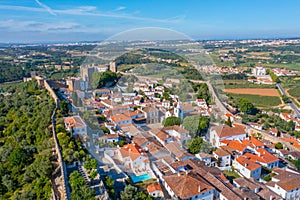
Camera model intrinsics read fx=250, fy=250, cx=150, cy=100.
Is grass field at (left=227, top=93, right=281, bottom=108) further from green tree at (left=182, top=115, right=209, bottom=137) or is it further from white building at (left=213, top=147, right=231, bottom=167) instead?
white building at (left=213, top=147, right=231, bottom=167)

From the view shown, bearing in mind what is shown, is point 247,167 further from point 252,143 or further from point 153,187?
point 153,187

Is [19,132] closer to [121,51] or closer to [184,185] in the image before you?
[121,51]

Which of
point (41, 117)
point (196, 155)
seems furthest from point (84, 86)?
point (196, 155)

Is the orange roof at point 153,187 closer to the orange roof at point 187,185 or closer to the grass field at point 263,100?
the orange roof at point 187,185

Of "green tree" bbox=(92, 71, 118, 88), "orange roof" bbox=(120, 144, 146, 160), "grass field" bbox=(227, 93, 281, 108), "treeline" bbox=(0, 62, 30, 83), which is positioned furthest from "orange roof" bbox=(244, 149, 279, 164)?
"treeline" bbox=(0, 62, 30, 83)

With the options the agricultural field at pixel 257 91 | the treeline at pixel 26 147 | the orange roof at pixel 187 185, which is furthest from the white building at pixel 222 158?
the agricultural field at pixel 257 91

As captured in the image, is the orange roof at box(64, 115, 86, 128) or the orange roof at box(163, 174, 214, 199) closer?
the orange roof at box(163, 174, 214, 199)
